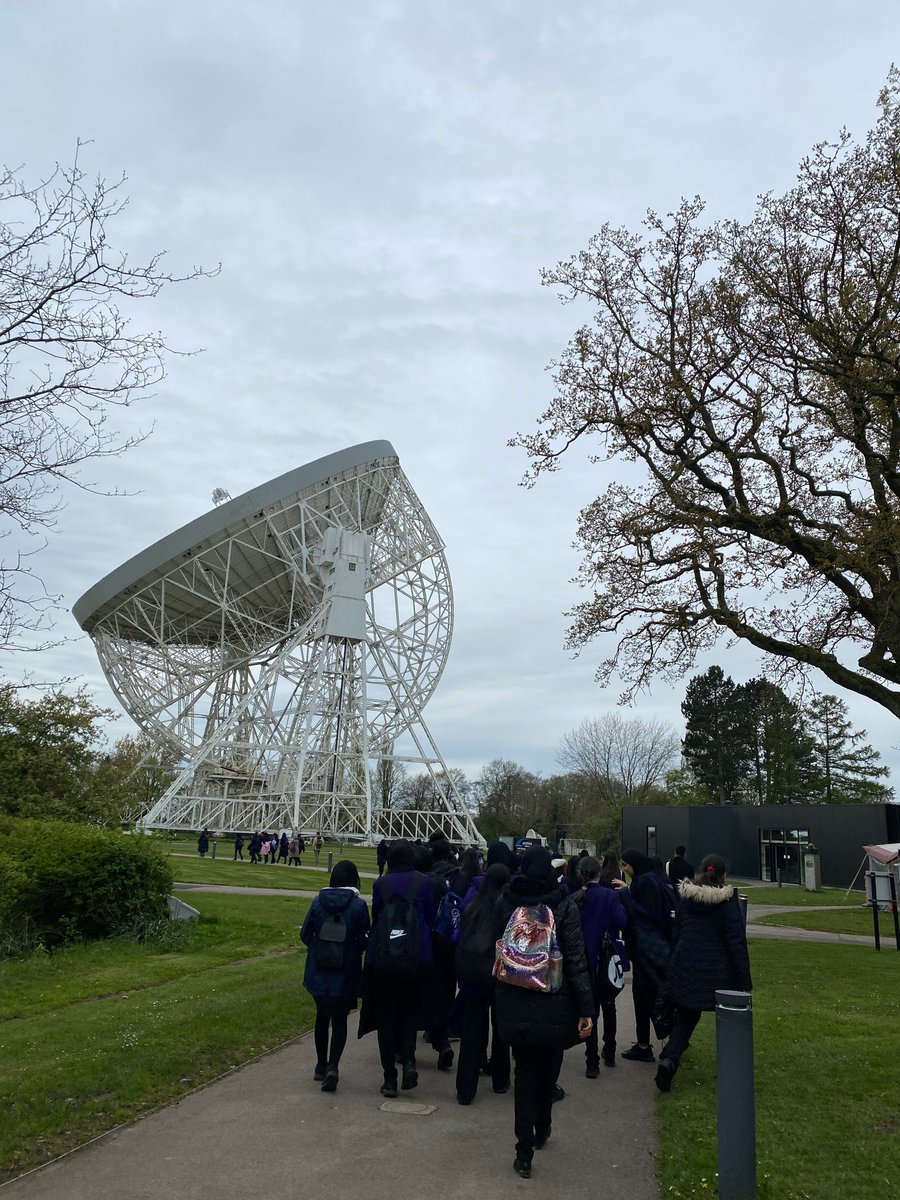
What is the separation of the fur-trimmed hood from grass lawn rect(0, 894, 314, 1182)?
3701 millimetres

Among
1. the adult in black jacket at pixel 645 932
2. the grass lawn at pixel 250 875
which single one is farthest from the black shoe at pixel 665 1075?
the grass lawn at pixel 250 875

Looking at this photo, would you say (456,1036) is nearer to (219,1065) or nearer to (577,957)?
(219,1065)

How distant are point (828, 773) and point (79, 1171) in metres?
68.7

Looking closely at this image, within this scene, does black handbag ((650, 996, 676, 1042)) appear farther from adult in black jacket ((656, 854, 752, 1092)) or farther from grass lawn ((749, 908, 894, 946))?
grass lawn ((749, 908, 894, 946))

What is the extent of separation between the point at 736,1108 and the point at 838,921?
18.7 m

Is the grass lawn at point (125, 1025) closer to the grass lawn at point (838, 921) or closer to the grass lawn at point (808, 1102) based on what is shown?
the grass lawn at point (808, 1102)

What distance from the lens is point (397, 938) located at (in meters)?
6.64

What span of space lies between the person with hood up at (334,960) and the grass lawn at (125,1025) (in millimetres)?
957

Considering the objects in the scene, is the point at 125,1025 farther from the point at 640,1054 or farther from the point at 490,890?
the point at 640,1054

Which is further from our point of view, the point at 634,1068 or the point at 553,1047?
the point at 634,1068

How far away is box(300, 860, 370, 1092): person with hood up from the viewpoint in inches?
257

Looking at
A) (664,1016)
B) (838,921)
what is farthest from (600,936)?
(838,921)

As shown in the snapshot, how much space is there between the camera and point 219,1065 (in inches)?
280

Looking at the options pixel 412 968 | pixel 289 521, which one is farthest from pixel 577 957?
pixel 289 521
